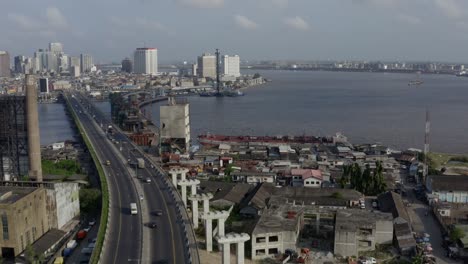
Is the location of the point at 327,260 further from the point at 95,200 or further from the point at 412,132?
the point at 412,132

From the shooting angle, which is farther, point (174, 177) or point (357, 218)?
point (174, 177)

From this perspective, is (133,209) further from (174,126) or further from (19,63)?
(19,63)

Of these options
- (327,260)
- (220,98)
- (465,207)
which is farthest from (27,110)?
(220,98)

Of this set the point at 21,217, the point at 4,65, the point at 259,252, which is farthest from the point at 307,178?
the point at 4,65

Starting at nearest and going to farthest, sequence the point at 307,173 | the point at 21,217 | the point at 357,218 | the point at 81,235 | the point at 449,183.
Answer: the point at 21,217
the point at 357,218
the point at 81,235
the point at 449,183
the point at 307,173

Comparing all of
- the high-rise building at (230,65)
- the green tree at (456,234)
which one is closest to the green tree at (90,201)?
the green tree at (456,234)

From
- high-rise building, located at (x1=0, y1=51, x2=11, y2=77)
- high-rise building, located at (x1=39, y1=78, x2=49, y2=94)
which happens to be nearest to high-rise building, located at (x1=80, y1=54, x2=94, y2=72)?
high-rise building, located at (x1=0, y1=51, x2=11, y2=77)
